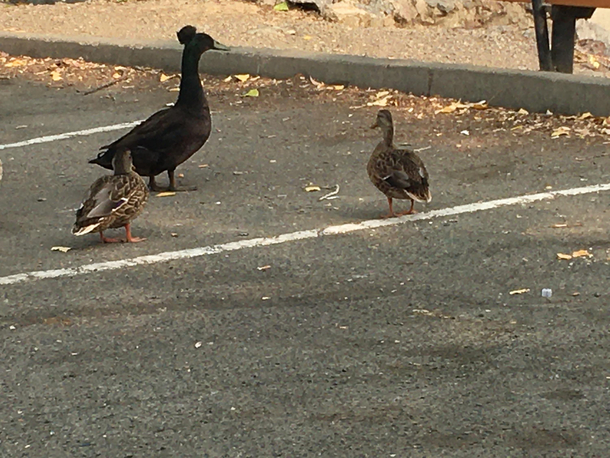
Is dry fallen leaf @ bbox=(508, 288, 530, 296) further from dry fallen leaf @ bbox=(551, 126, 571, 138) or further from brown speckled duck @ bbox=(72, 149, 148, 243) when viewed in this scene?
dry fallen leaf @ bbox=(551, 126, 571, 138)

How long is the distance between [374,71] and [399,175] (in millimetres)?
4046

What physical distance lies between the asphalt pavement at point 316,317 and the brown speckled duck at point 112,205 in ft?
0.51

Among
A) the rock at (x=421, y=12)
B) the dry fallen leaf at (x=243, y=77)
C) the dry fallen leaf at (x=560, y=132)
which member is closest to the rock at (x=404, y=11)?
the rock at (x=421, y=12)

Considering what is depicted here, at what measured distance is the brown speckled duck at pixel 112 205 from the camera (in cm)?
750

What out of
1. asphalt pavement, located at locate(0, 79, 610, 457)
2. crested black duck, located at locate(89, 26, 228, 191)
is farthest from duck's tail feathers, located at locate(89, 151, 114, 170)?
asphalt pavement, located at locate(0, 79, 610, 457)

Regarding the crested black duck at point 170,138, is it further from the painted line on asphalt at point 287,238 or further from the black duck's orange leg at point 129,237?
the painted line on asphalt at point 287,238

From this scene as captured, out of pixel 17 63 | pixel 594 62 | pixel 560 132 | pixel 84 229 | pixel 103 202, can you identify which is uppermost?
pixel 103 202

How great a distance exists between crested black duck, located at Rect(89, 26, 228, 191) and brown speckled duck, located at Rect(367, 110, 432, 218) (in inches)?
56.3

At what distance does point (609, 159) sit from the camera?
922cm

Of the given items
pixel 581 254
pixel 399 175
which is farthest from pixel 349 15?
pixel 581 254

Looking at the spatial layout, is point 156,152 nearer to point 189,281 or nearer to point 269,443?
point 189,281

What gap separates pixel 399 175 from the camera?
25.9ft

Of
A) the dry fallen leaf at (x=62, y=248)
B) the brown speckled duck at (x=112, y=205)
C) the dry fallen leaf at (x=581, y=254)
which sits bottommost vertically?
the dry fallen leaf at (x=581, y=254)

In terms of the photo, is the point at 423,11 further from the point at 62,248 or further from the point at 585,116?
the point at 62,248
